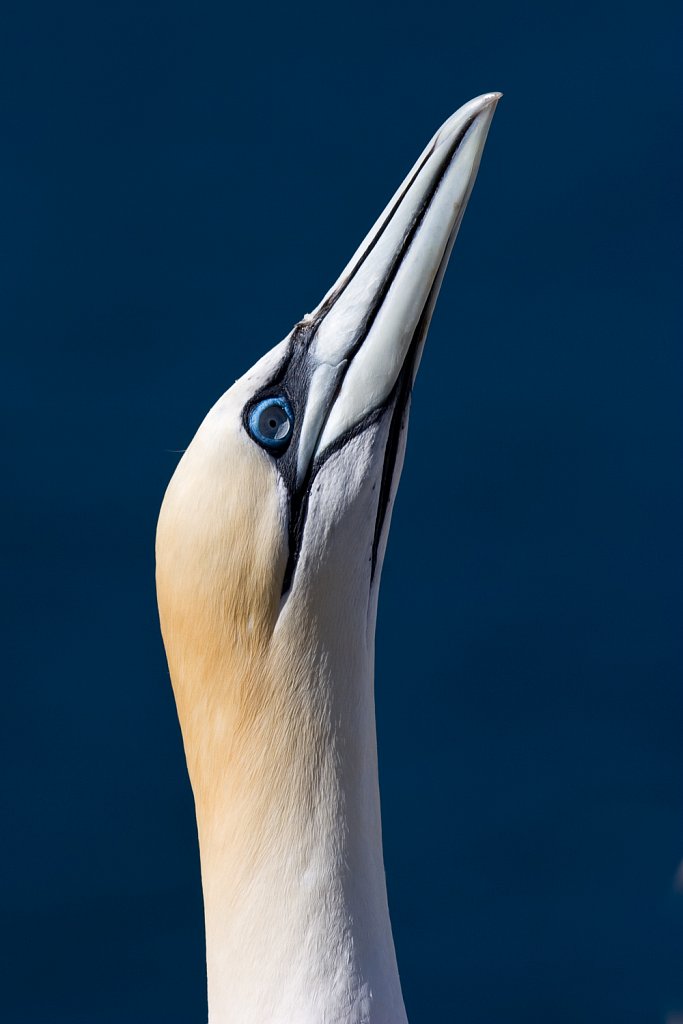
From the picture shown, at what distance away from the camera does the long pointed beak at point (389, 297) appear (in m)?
2.94

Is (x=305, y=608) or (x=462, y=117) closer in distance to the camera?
(x=305, y=608)

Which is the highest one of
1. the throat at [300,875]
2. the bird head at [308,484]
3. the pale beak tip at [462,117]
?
the pale beak tip at [462,117]

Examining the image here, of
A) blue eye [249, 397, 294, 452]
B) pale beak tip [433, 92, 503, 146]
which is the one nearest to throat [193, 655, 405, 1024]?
blue eye [249, 397, 294, 452]

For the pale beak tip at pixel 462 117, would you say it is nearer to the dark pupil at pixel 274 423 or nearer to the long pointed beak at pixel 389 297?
the long pointed beak at pixel 389 297

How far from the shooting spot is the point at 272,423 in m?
2.95

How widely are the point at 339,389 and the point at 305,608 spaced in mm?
388

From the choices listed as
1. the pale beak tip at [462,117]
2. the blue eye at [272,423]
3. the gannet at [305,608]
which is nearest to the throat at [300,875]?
the gannet at [305,608]

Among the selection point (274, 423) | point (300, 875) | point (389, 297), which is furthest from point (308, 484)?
point (300, 875)

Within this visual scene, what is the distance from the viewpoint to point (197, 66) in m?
5.99

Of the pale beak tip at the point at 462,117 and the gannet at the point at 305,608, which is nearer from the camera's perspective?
the gannet at the point at 305,608

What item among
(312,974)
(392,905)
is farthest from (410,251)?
(392,905)

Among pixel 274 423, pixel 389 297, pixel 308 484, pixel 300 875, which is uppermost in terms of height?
pixel 389 297

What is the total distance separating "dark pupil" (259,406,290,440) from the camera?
294cm

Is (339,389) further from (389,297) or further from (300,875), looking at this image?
(300,875)
